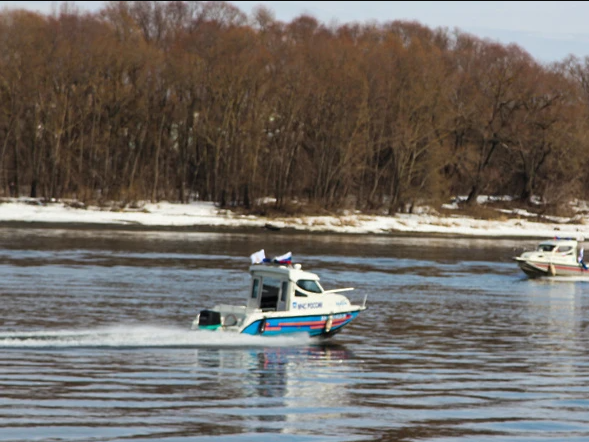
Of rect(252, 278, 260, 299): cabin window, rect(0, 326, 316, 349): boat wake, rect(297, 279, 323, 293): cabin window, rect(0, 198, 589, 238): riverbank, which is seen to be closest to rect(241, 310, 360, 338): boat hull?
rect(0, 326, 316, 349): boat wake

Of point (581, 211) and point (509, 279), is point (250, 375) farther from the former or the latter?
point (581, 211)

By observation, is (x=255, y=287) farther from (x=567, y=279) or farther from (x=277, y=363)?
(x=567, y=279)

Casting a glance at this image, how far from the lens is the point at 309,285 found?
95.7ft

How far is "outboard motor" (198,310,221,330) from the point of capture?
27.1 metres

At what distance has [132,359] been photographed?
23.9 metres

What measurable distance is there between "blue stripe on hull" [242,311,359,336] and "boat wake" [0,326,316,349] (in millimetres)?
196

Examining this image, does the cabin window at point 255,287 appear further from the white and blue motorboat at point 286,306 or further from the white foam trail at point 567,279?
the white foam trail at point 567,279

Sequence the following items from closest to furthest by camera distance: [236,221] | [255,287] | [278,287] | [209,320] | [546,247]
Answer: [209,320], [278,287], [255,287], [546,247], [236,221]

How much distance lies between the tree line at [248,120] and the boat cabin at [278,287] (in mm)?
59902

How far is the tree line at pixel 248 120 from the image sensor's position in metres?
88.0

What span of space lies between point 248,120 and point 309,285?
63.0m

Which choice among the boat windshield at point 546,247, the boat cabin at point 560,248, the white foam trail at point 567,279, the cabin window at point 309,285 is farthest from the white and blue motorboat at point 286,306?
the boat windshield at point 546,247

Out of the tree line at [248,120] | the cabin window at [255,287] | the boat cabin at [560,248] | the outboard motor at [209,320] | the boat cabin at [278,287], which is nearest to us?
the outboard motor at [209,320]

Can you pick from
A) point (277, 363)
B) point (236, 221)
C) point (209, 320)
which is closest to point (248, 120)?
point (236, 221)
